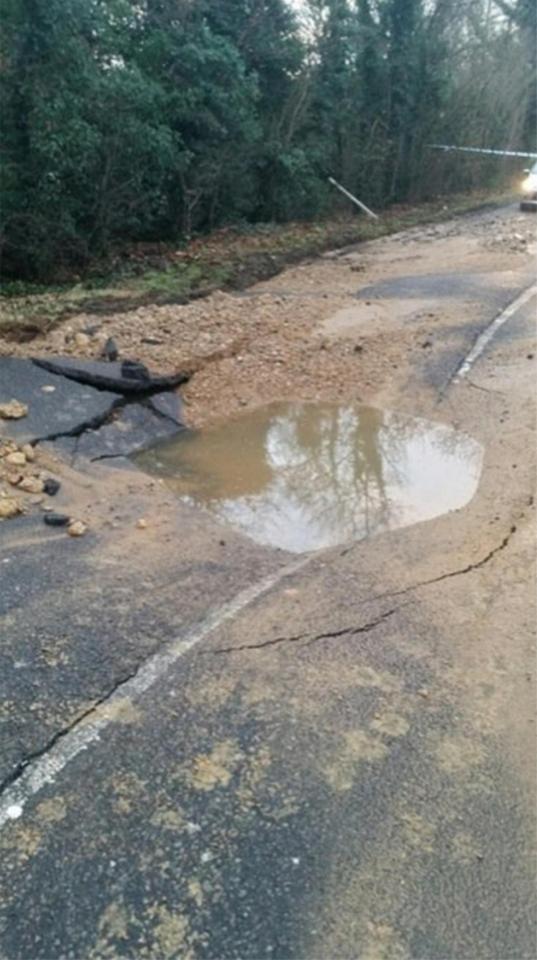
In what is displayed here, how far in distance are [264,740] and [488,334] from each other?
6.56 meters

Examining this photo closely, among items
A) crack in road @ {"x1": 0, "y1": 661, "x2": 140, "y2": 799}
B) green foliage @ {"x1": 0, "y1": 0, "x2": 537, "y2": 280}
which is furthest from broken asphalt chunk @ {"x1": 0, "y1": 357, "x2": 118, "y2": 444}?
green foliage @ {"x1": 0, "y1": 0, "x2": 537, "y2": 280}

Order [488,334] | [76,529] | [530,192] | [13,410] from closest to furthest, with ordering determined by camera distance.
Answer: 1. [76,529]
2. [13,410]
3. [488,334]
4. [530,192]

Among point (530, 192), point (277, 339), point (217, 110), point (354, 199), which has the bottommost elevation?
point (277, 339)

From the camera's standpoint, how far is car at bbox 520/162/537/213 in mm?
16839

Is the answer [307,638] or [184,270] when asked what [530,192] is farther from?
[307,638]

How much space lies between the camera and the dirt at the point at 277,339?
7.10 m

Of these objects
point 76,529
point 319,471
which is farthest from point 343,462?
point 76,529

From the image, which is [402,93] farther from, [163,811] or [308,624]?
[163,811]

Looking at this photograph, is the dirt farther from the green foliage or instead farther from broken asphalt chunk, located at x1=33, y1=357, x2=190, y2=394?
the green foliage

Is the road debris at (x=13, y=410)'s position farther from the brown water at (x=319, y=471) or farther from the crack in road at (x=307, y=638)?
the crack in road at (x=307, y=638)

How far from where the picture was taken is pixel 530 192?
19.0m

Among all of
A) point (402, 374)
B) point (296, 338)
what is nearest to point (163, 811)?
point (402, 374)

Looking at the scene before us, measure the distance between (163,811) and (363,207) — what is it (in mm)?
15837

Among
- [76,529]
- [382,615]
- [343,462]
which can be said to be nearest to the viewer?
[382,615]
